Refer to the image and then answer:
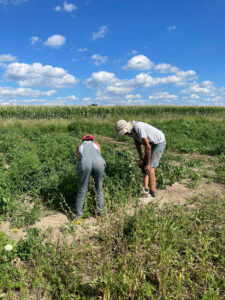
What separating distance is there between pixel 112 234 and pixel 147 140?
1.92 m

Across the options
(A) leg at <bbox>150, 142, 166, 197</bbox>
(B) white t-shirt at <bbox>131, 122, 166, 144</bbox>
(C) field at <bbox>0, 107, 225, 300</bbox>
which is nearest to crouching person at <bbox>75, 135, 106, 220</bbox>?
(C) field at <bbox>0, 107, 225, 300</bbox>

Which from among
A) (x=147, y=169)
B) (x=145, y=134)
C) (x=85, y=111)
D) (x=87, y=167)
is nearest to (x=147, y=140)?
(x=145, y=134)

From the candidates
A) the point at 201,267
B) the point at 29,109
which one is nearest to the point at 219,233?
the point at 201,267

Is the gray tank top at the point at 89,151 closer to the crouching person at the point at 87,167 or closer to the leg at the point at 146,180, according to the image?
the crouching person at the point at 87,167

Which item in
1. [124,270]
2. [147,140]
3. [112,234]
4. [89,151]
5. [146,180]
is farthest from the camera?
[146,180]

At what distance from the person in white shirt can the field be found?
346 millimetres

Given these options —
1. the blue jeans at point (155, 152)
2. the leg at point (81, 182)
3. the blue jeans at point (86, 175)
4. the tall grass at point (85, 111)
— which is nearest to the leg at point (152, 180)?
the blue jeans at point (155, 152)

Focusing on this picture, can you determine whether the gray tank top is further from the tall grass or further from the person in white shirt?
the tall grass

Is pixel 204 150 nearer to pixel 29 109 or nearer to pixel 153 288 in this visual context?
pixel 153 288

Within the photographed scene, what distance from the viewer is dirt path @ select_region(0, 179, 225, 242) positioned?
10.9ft

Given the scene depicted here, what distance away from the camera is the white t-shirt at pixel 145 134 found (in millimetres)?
4141

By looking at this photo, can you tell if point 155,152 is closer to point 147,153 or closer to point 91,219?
point 147,153

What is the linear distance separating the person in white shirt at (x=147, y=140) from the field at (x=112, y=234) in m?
0.35

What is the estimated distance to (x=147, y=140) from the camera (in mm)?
4098
